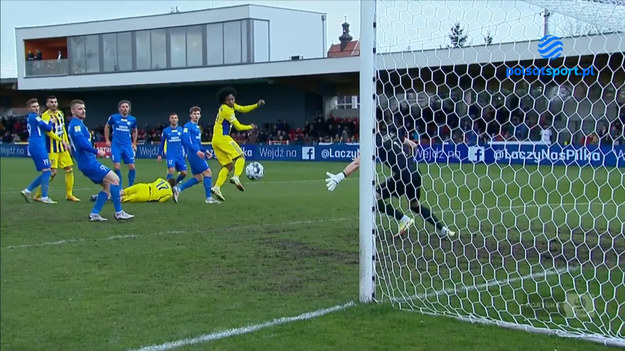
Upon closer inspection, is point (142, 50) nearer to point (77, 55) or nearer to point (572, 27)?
point (77, 55)

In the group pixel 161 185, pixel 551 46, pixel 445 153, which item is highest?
pixel 551 46

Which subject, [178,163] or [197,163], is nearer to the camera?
[197,163]

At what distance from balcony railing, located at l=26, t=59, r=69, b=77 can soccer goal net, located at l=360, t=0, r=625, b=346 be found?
41.9 metres

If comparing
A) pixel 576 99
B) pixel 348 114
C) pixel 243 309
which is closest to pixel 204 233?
pixel 243 309

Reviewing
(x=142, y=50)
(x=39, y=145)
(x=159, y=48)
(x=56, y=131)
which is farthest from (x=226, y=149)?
(x=142, y=50)

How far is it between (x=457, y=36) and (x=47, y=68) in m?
46.8

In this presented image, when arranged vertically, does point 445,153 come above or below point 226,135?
below

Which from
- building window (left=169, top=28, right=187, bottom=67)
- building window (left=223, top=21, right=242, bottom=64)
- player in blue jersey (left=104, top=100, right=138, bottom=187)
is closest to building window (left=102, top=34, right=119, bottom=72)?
building window (left=169, top=28, right=187, bottom=67)

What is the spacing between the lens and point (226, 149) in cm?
1390

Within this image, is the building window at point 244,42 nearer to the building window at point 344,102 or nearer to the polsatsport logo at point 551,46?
the building window at point 344,102

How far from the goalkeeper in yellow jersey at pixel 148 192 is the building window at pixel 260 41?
28131mm

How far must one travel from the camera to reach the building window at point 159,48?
4412 centimetres

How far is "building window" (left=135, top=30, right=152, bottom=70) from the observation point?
4466 centimetres

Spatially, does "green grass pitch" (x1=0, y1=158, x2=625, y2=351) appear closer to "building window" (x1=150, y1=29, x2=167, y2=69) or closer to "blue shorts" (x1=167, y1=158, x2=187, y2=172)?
"blue shorts" (x1=167, y1=158, x2=187, y2=172)
